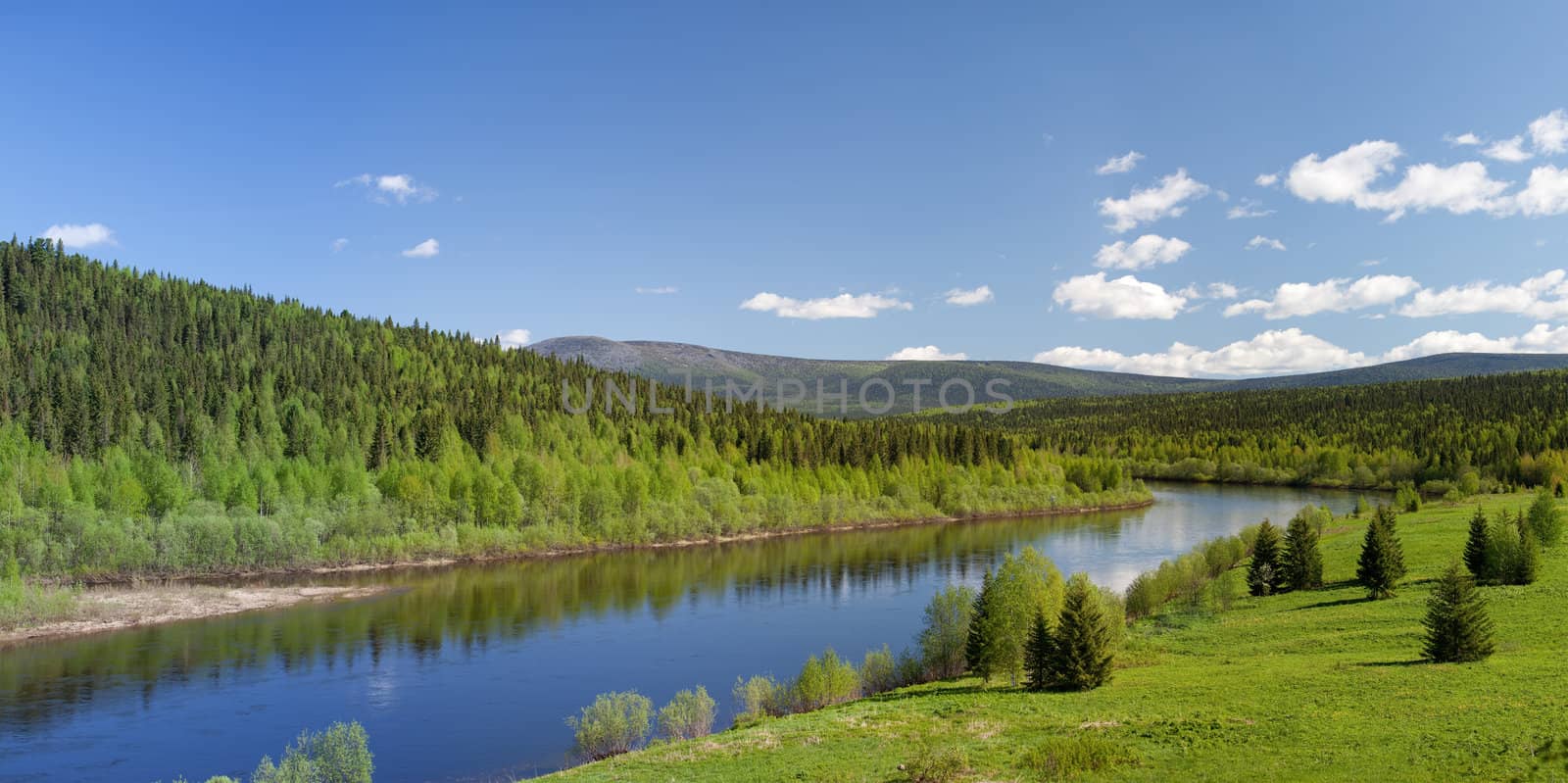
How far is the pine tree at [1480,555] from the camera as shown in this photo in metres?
54.7

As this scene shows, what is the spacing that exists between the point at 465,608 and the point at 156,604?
24.0 m

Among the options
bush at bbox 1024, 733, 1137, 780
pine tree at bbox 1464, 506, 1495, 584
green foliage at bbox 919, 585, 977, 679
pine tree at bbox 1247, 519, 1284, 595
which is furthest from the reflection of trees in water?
bush at bbox 1024, 733, 1137, 780

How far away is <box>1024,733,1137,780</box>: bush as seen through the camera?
27547 millimetres

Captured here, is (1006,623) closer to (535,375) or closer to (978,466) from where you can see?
(978,466)

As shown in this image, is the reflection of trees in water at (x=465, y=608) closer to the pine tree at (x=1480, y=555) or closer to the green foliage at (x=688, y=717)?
the green foliage at (x=688, y=717)

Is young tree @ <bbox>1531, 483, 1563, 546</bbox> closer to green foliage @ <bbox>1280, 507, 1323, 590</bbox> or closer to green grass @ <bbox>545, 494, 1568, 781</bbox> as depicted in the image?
green grass @ <bbox>545, 494, 1568, 781</bbox>

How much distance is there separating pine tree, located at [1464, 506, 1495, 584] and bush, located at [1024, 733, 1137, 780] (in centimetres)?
3868

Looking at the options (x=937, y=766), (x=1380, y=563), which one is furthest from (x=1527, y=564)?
(x=937, y=766)

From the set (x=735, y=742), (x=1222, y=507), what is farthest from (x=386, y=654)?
(x=1222, y=507)

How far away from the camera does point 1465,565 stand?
59.2 metres

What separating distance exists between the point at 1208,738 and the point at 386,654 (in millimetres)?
52001

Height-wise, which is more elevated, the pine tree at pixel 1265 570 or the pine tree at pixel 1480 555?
the pine tree at pixel 1480 555

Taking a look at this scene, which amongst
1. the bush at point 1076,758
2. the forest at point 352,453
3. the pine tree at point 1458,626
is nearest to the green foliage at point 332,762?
the bush at point 1076,758

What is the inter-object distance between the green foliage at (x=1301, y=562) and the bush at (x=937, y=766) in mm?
44281
